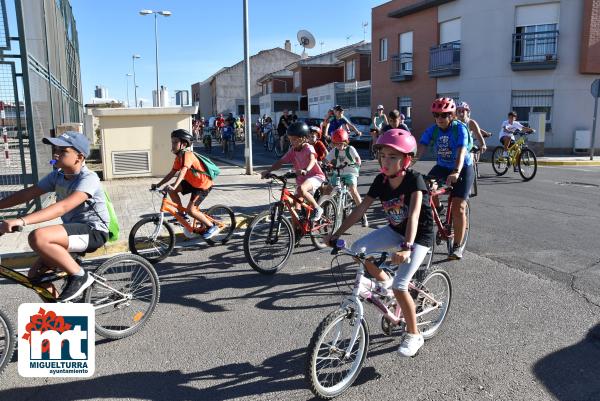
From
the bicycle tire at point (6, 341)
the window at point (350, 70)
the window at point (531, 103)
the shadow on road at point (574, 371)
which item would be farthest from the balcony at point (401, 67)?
the bicycle tire at point (6, 341)

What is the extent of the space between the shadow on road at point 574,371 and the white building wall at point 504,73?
20.5 meters

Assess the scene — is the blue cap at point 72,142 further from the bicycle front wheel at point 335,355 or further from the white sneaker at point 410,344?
the white sneaker at point 410,344

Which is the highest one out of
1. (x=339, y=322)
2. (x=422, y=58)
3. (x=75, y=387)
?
(x=422, y=58)

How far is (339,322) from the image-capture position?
3314mm

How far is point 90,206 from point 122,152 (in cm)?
1003

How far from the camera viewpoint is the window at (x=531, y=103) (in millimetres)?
22656

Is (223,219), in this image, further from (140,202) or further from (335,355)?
(335,355)

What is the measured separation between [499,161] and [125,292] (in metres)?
12.3

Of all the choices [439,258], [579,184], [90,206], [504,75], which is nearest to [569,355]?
[439,258]

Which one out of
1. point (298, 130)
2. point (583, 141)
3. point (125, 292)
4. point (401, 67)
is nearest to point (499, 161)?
point (298, 130)

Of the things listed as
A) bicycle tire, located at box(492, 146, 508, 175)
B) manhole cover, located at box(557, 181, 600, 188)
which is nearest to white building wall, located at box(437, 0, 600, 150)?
bicycle tire, located at box(492, 146, 508, 175)

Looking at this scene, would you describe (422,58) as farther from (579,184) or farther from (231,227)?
(231,227)

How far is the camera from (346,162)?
7.93 m
